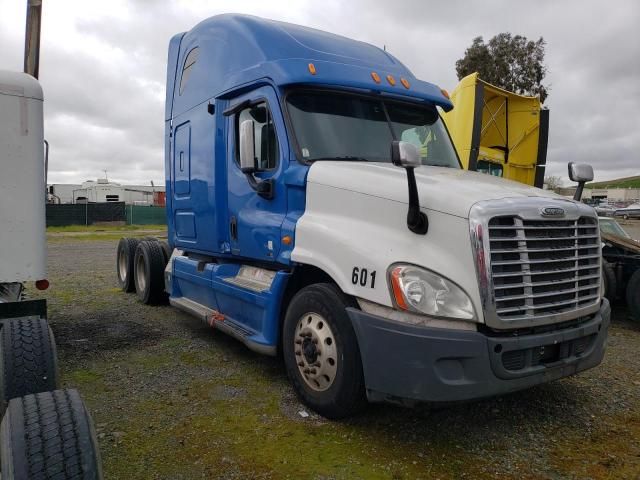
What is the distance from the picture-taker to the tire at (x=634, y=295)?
6847mm

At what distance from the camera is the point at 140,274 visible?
8.32 m

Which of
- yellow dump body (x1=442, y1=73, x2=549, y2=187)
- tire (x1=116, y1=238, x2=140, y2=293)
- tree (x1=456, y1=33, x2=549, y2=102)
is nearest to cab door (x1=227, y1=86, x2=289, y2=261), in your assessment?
tire (x1=116, y1=238, x2=140, y2=293)

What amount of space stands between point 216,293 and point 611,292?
18.0 ft

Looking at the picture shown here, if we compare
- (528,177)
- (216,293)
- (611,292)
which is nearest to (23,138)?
(216,293)

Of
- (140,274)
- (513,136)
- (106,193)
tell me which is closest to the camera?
(140,274)

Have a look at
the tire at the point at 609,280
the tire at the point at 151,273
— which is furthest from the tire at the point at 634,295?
the tire at the point at 151,273

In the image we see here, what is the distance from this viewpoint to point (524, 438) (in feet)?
12.1

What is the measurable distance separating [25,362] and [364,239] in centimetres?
224

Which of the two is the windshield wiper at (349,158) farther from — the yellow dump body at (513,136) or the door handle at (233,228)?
the yellow dump body at (513,136)

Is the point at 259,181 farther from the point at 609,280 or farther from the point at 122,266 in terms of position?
the point at 122,266

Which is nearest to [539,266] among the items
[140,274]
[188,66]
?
[188,66]

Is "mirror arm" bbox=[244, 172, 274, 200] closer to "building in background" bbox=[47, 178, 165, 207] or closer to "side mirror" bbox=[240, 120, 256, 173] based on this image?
"side mirror" bbox=[240, 120, 256, 173]

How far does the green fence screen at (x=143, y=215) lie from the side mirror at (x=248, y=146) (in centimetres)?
3245

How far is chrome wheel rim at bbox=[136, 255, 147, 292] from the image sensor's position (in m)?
8.11
